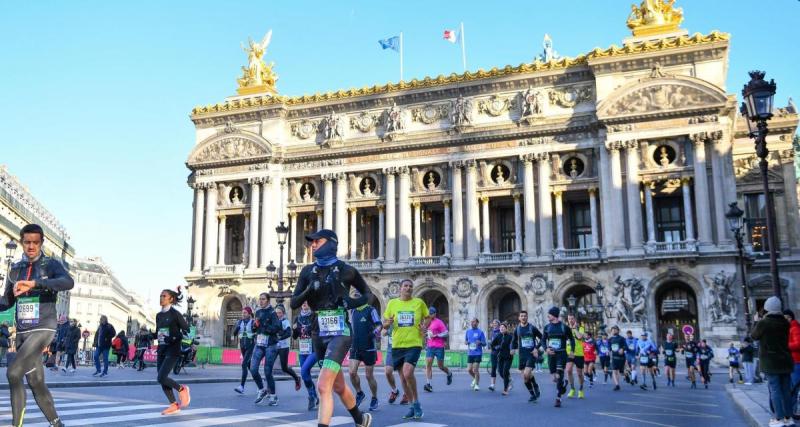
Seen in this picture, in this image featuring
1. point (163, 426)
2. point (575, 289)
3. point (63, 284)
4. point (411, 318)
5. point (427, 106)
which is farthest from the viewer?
point (427, 106)

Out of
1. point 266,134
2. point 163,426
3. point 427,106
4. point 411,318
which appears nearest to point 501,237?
point 427,106

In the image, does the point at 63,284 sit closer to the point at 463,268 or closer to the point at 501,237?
the point at 463,268

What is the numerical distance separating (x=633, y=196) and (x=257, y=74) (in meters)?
28.6

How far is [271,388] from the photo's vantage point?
13.8 metres

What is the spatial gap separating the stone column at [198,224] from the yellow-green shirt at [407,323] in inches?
1636

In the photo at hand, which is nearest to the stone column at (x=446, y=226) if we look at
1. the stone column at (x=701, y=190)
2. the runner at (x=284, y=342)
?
the stone column at (x=701, y=190)

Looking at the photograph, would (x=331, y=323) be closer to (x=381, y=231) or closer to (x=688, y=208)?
(x=688, y=208)

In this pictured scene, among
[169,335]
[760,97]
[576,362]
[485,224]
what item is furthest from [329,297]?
[485,224]

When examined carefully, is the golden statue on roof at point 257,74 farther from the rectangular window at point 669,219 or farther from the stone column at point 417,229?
the rectangular window at point 669,219

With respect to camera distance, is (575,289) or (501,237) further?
(501,237)

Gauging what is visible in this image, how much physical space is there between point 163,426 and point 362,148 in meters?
41.0

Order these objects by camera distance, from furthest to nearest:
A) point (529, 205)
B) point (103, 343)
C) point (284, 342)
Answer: point (529, 205) → point (103, 343) → point (284, 342)

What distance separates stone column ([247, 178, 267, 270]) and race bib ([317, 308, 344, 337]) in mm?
43292

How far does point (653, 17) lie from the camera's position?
149 feet
